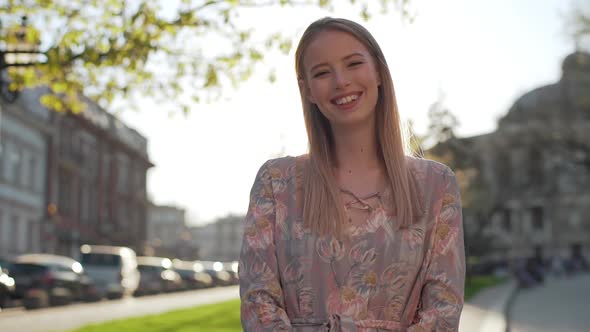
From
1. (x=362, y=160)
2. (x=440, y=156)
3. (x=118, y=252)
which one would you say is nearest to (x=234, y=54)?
(x=362, y=160)

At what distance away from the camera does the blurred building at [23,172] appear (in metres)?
42.4

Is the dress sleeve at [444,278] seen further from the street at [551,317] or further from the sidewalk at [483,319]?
the street at [551,317]

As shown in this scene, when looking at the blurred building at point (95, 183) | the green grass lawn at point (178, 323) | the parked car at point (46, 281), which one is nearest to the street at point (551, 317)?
the green grass lawn at point (178, 323)

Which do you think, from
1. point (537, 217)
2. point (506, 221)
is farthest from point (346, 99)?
point (506, 221)

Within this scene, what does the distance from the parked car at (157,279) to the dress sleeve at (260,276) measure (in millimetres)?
35682

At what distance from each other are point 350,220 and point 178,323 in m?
12.6

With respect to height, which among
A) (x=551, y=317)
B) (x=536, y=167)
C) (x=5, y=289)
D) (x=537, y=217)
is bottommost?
(x=551, y=317)

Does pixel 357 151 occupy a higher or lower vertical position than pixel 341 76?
lower

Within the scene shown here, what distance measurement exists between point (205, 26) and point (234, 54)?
0.71 metres

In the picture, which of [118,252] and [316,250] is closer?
[316,250]

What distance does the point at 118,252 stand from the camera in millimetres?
33656

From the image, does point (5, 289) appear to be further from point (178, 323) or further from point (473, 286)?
point (473, 286)

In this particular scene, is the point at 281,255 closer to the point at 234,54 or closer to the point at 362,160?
the point at 362,160

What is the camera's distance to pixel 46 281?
25812mm
